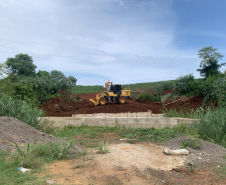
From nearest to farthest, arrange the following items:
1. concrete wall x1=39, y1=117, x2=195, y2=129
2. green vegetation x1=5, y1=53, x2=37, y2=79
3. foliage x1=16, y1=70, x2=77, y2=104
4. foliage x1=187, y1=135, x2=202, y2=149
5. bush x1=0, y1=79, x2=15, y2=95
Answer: foliage x1=187, y1=135, x2=202, y2=149 < concrete wall x1=39, y1=117, x2=195, y2=129 < bush x1=0, y1=79, x2=15, y2=95 < foliage x1=16, y1=70, x2=77, y2=104 < green vegetation x1=5, y1=53, x2=37, y2=79

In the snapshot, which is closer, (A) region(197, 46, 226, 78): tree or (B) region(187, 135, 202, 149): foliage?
(B) region(187, 135, 202, 149): foliage

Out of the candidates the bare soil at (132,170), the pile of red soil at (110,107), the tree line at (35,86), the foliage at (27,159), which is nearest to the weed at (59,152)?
the bare soil at (132,170)

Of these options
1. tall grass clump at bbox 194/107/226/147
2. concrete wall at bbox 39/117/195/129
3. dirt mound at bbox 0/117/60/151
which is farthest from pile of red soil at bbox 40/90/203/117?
dirt mound at bbox 0/117/60/151

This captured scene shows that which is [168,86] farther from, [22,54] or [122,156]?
[122,156]

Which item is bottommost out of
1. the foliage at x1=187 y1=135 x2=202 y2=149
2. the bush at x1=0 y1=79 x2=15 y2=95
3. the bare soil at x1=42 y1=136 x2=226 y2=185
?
the bare soil at x1=42 y1=136 x2=226 y2=185

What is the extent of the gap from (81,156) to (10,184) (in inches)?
67.3

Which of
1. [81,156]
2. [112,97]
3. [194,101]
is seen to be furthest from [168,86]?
[81,156]

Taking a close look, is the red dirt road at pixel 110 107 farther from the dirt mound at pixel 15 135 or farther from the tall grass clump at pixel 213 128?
the dirt mound at pixel 15 135

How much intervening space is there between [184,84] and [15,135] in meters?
14.6

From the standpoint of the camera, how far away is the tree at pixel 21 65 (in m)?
27.4

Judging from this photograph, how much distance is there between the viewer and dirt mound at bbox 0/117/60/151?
5434 millimetres

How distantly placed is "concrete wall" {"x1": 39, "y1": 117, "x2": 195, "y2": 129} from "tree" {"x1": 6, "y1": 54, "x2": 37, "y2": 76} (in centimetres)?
1997

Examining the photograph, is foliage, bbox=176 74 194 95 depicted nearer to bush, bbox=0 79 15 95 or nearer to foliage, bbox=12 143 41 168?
bush, bbox=0 79 15 95

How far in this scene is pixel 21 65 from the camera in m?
27.6
